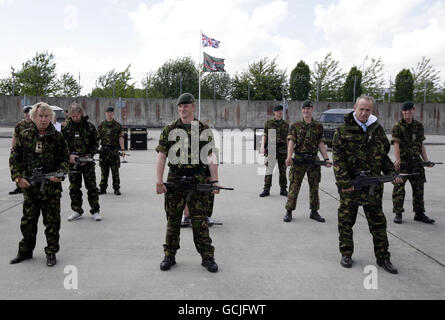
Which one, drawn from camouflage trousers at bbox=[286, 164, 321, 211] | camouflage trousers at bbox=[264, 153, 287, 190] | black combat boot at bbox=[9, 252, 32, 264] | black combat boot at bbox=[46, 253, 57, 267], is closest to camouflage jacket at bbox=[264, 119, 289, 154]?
camouflage trousers at bbox=[264, 153, 287, 190]

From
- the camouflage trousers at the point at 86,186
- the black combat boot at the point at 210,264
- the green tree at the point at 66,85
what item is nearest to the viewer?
the black combat boot at the point at 210,264

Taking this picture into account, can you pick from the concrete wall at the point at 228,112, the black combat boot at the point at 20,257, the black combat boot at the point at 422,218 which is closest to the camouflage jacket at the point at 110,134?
the black combat boot at the point at 20,257

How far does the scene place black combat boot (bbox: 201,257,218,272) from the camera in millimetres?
3893

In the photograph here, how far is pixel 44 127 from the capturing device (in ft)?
13.4

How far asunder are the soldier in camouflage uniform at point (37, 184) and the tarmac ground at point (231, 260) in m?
0.25

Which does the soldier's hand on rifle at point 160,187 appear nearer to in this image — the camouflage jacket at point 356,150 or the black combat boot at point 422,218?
the camouflage jacket at point 356,150

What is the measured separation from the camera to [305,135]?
6.09m

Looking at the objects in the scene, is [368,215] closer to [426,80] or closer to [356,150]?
[356,150]

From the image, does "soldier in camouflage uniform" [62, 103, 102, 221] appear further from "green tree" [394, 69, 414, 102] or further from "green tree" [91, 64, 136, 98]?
"green tree" [91, 64, 136, 98]

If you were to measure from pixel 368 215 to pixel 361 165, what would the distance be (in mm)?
581

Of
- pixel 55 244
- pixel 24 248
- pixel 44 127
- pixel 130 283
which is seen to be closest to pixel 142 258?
pixel 130 283

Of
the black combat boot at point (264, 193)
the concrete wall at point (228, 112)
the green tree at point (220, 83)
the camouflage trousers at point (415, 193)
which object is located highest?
the green tree at point (220, 83)

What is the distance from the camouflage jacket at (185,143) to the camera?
384 cm
